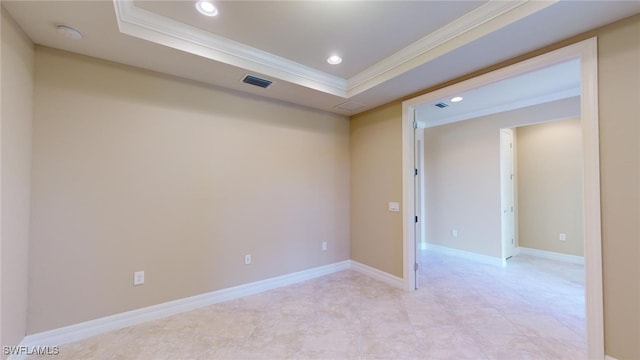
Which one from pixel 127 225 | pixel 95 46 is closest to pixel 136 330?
pixel 127 225

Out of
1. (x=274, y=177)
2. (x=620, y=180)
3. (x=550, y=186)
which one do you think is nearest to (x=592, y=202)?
(x=620, y=180)

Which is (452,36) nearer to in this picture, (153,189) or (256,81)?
(256,81)

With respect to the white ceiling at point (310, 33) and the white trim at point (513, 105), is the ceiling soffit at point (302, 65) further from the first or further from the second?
the white trim at point (513, 105)

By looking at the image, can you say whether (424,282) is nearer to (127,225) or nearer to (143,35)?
(127,225)

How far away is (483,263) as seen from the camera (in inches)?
180

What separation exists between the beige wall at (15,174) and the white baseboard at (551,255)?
716 cm

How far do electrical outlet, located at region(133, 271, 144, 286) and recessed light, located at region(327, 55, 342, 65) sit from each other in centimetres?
297

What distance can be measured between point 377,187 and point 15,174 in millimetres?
3710

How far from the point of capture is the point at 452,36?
226 centimetres

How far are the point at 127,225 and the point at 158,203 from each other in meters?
0.33

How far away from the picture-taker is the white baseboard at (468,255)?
4.47 meters

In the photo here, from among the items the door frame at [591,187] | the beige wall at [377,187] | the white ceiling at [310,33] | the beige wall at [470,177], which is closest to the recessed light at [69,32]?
the white ceiling at [310,33]

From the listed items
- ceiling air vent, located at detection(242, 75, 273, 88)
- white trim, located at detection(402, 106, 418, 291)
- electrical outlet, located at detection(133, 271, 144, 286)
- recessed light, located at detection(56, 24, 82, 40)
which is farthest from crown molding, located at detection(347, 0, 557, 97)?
electrical outlet, located at detection(133, 271, 144, 286)

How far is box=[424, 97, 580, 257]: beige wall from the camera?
14.5 feet
